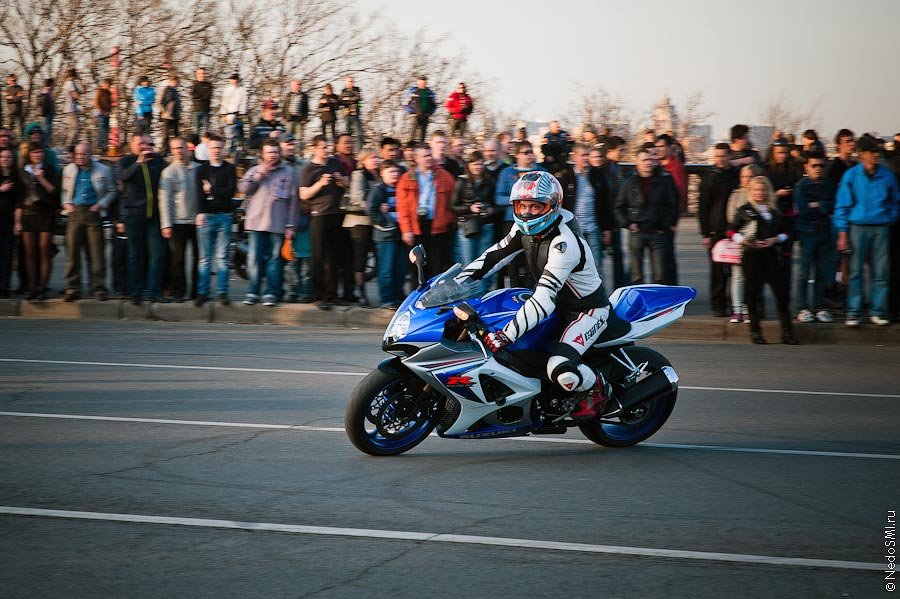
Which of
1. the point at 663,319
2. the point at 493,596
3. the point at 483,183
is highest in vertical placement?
the point at 483,183

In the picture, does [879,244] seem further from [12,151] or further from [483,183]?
[12,151]

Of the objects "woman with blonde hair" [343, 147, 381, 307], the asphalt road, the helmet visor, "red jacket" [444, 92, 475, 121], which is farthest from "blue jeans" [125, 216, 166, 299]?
"red jacket" [444, 92, 475, 121]

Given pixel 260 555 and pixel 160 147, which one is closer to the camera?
pixel 260 555

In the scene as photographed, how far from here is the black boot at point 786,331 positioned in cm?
1385

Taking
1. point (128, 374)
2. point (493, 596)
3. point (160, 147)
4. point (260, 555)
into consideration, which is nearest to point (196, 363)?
point (128, 374)

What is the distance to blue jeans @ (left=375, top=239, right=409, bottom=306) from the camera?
15328mm

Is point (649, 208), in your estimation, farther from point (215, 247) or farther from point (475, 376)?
point (475, 376)

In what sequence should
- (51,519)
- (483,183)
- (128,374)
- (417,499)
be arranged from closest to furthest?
(51,519), (417,499), (128,374), (483,183)

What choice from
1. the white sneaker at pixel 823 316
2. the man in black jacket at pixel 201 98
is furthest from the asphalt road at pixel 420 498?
the man in black jacket at pixel 201 98

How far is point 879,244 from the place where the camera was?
14.0 meters

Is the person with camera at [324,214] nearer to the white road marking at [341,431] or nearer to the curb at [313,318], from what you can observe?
the curb at [313,318]

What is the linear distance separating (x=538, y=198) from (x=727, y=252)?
7.06m

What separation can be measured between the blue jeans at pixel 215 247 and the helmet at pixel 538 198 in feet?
27.7

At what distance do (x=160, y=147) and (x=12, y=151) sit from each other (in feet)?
40.1
